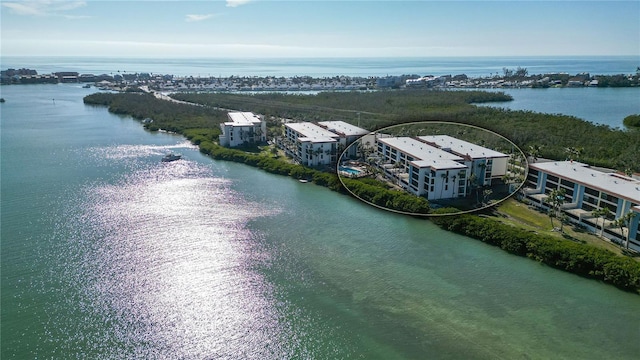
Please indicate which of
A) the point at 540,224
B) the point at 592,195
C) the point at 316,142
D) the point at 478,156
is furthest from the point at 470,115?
the point at 478,156

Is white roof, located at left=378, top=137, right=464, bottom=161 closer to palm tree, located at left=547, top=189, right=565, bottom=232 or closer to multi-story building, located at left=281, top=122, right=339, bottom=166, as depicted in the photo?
palm tree, located at left=547, top=189, right=565, bottom=232

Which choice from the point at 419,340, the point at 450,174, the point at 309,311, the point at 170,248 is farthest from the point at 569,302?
the point at 170,248

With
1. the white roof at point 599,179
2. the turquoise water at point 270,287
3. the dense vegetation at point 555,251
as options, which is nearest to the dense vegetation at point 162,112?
the turquoise water at point 270,287

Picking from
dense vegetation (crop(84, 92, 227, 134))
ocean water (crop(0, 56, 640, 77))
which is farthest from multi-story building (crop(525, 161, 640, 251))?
ocean water (crop(0, 56, 640, 77))

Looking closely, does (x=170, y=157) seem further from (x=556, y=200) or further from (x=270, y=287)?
(x=556, y=200)

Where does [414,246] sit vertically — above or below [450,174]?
below

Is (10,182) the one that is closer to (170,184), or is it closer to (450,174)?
(170,184)

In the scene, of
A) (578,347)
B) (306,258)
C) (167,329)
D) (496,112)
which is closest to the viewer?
(578,347)

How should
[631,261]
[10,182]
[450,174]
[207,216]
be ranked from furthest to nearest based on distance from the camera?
[10,182] → [207,216] → [631,261] → [450,174]
